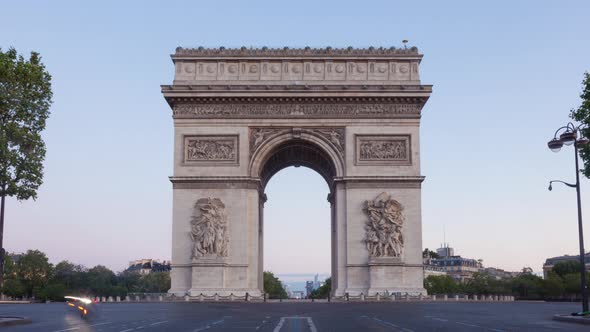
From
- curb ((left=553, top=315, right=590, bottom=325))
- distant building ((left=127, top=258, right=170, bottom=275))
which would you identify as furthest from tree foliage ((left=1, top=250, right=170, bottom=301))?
curb ((left=553, top=315, right=590, bottom=325))

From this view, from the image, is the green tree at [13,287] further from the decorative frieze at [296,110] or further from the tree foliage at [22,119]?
the tree foliage at [22,119]

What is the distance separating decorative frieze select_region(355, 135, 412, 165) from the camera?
4778 cm

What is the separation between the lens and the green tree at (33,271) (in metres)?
121

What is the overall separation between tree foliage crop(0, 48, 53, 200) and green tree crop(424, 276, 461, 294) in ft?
365

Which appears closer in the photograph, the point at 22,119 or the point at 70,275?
the point at 22,119

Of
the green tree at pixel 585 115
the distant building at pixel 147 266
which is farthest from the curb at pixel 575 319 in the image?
the distant building at pixel 147 266

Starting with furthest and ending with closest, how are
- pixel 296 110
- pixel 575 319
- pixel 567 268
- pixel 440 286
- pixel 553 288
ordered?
1. pixel 440 286
2. pixel 567 268
3. pixel 553 288
4. pixel 296 110
5. pixel 575 319

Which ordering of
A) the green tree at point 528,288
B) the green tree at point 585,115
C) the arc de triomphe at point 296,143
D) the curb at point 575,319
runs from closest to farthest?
1. the curb at point 575,319
2. the green tree at point 585,115
3. the arc de triomphe at point 296,143
4. the green tree at point 528,288

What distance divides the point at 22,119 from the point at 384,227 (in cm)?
2420

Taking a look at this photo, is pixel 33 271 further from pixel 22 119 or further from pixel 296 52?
pixel 22 119

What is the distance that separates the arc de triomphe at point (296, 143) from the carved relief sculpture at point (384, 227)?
6cm

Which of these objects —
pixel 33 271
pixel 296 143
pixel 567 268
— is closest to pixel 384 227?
pixel 296 143

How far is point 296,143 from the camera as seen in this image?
49594 mm

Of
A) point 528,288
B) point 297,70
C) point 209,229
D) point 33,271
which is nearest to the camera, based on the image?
point 209,229
